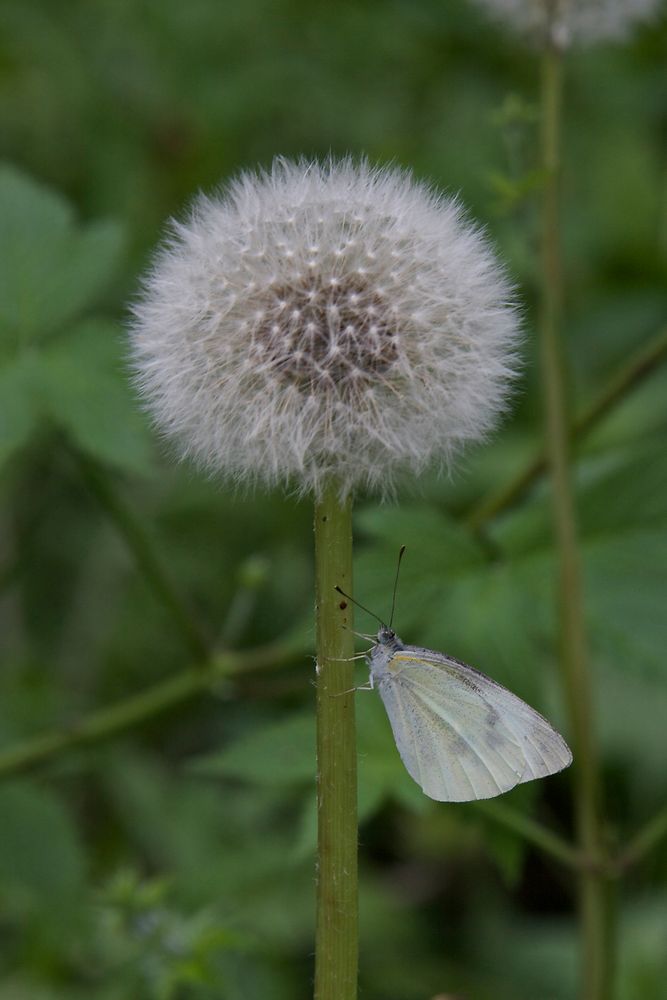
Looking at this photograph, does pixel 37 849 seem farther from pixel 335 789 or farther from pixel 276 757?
pixel 335 789

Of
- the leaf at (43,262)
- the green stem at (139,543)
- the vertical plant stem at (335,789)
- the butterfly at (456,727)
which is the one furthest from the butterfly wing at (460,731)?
the leaf at (43,262)

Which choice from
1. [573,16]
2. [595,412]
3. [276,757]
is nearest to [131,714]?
[276,757]

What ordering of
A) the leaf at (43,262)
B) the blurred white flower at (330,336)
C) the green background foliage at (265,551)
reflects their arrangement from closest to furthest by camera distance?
the blurred white flower at (330,336) → the green background foliage at (265,551) → the leaf at (43,262)

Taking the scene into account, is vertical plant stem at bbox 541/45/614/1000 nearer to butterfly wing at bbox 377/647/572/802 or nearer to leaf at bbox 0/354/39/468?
butterfly wing at bbox 377/647/572/802

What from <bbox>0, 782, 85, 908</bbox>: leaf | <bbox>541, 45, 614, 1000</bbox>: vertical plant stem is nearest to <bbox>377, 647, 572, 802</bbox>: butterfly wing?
<bbox>541, 45, 614, 1000</bbox>: vertical plant stem

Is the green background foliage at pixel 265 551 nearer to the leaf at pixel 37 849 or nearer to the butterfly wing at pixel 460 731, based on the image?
the leaf at pixel 37 849

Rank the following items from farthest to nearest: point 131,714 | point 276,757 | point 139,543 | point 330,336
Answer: point 131,714 < point 139,543 < point 276,757 < point 330,336
